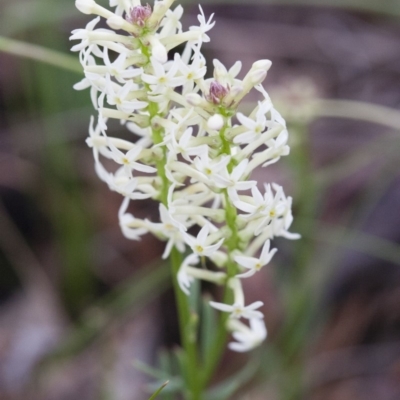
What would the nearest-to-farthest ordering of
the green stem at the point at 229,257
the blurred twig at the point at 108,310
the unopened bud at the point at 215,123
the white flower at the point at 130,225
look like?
the unopened bud at the point at 215,123, the green stem at the point at 229,257, the white flower at the point at 130,225, the blurred twig at the point at 108,310

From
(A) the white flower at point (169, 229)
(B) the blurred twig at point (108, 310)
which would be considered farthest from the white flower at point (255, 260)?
(B) the blurred twig at point (108, 310)

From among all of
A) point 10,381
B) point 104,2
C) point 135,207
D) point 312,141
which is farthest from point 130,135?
point 10,381

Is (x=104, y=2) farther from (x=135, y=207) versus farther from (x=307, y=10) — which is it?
(x=307, y=10)

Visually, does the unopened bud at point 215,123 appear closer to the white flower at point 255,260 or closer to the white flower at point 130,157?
the white flower at point 130,157

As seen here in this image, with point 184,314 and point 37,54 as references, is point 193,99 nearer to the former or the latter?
point 184,314

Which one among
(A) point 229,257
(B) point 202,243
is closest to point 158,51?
(B) point 202,243

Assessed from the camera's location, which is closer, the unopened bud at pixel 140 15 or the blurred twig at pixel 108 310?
the unopened bud at pixel 140 15
